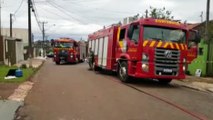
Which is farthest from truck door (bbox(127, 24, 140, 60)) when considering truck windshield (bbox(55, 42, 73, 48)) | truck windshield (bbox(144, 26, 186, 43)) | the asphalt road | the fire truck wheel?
truck windshield (bbox(55, 42, 73, 48))

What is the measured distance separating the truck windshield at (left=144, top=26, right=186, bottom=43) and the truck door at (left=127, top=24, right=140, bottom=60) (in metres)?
0.45

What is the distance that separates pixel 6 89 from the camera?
1722 cm

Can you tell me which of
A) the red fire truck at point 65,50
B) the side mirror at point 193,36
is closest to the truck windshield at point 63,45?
the red fire truck at point 65,50

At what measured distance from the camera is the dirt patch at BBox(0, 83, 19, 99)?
15.1m

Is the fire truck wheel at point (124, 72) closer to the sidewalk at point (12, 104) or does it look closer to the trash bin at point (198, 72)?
the sidewalk at point (12, 104)

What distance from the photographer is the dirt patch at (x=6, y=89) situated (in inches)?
595

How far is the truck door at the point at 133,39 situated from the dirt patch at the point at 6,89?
546cm

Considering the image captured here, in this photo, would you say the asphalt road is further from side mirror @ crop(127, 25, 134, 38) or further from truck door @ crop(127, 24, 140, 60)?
side mirror @ crop(127, 25, 134, 38)

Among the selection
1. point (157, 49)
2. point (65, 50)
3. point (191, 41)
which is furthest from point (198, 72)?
point (65, 50)

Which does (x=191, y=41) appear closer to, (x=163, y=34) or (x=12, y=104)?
(x=163, y=34)

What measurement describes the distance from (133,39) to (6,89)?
6.25 metres

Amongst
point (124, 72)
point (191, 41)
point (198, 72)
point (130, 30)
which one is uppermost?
point (130, 30)

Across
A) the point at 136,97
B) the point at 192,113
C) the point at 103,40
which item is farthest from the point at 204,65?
the point at 192,113

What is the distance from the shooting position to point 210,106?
42.6 feet
